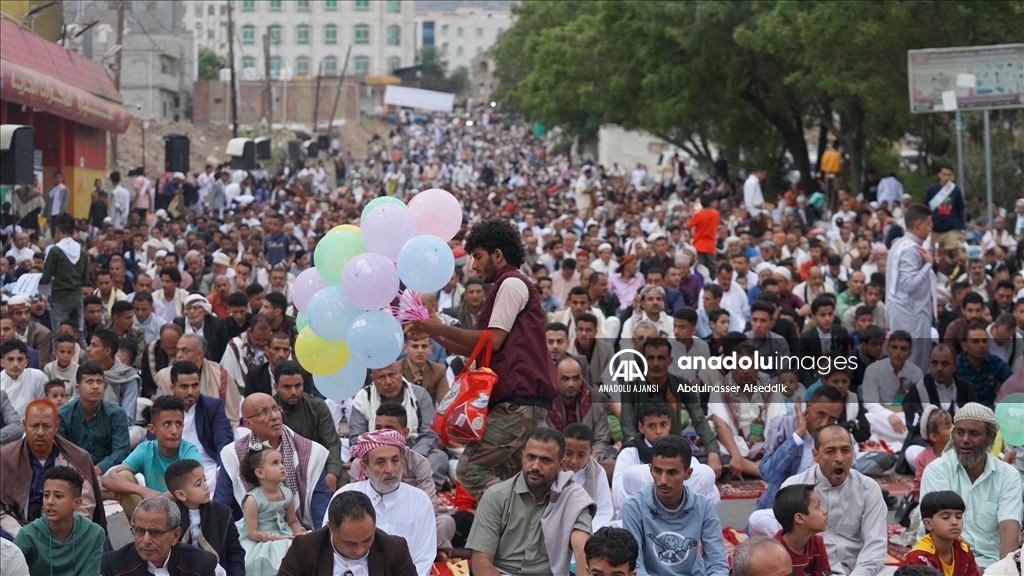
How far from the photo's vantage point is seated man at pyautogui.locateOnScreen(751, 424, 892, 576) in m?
6.94

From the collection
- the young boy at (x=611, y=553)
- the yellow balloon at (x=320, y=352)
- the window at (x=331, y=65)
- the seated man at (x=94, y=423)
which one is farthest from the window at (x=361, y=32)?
the young boy at (x=611, y=553)

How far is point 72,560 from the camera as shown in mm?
6379

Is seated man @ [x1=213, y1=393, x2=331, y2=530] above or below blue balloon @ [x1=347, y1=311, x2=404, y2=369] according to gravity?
below

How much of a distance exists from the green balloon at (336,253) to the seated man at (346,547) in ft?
4.34

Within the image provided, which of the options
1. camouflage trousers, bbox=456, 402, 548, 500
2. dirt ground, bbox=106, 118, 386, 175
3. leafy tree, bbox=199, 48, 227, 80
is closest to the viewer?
camouflage trousers, bbox=456, 402, 548, 500

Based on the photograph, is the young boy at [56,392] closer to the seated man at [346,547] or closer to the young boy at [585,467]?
the young boy at [585,467]

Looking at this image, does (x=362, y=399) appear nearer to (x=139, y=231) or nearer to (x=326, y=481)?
(x=326, y=481)

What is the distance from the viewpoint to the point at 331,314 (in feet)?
21.5

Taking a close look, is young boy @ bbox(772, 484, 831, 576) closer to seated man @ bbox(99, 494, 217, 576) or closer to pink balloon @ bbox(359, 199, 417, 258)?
pink balloon @ bbox(359, 199, 417, 258)

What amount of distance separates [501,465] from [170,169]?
958 inches

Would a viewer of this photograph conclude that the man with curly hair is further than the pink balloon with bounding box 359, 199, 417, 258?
No

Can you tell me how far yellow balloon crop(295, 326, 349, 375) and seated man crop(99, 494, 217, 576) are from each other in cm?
115

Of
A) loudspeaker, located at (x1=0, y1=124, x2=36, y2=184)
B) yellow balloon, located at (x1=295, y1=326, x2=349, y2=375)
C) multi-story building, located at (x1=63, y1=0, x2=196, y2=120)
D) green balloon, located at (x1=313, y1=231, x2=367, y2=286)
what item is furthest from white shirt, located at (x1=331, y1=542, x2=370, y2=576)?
multi-story building, located at (x1=63, y1=0, x2=196, y2=120)

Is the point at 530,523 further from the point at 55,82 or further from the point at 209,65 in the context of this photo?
the point at 209,65
